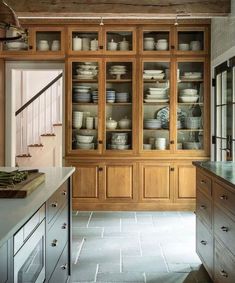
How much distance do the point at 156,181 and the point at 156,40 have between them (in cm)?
199

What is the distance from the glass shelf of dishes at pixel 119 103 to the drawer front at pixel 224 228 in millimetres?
3169

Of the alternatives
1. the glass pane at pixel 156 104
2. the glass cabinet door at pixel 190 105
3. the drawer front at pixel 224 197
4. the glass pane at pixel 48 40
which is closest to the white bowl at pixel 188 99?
the glass cabinet door at pixel 190 105

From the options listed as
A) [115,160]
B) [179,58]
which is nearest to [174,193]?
[115,160]

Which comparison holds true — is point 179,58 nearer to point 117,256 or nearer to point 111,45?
point 111,45

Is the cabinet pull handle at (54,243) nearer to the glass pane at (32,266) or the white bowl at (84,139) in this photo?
the glass pane at (32,266)

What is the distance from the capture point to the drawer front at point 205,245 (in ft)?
10.6

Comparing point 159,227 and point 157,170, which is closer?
point 159,227

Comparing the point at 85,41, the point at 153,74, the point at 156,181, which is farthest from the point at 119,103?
the point at 156,181

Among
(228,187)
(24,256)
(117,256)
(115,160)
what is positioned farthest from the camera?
(115,160)

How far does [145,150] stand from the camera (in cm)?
611

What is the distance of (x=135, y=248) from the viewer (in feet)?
14.1

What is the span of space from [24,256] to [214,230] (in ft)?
5.64

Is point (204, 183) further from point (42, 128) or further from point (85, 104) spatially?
point (42, 128)

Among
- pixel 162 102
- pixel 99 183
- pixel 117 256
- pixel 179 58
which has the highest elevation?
pixel 179 58
